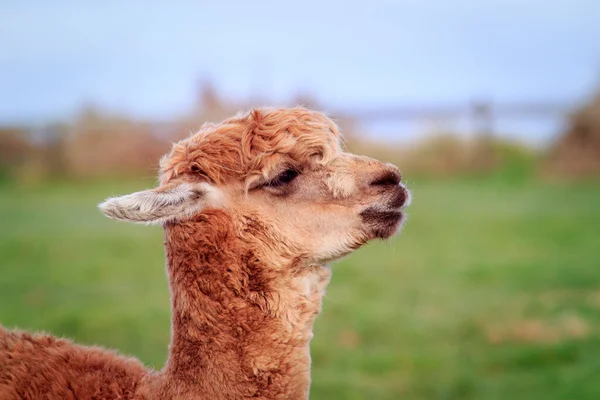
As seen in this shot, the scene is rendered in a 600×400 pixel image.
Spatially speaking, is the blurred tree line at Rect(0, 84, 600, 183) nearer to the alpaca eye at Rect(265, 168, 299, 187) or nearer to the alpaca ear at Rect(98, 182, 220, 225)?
the alpaca eye at Rect(265, 168, 299, 187)

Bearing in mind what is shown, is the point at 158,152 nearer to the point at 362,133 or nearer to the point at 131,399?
the point at 362,133

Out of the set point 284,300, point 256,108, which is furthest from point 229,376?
point 256,108

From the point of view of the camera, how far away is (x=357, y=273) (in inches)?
460

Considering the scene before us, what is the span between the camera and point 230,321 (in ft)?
11.3

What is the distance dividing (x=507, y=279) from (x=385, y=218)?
758 cm

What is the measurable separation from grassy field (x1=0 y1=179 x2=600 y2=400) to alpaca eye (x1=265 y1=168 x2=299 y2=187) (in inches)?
135

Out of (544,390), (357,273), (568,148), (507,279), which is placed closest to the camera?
(544,390)

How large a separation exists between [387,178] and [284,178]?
1.53 feet

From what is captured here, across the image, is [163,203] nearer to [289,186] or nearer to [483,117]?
[289,186]

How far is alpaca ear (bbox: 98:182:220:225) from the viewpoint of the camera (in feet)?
10.8

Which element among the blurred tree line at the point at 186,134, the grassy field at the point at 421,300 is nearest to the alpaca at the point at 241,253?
the grassy field at the point at 421,300

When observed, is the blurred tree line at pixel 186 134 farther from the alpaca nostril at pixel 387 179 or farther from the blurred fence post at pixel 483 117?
the alpaca nostril at pixel 387 179

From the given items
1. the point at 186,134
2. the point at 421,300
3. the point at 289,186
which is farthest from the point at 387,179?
the point at 186,134

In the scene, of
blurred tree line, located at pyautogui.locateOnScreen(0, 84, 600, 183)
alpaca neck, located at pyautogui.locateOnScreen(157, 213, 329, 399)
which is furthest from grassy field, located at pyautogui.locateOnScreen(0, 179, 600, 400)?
blurred tree line, located at pyautogui.locateOnScreen(0, 84, 600, 183)
